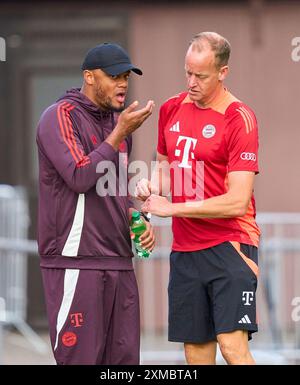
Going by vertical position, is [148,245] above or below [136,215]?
below

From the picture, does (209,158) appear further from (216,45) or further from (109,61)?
(109,61)

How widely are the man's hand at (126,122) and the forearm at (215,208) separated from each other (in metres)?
0.47

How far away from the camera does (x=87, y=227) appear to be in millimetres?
6117

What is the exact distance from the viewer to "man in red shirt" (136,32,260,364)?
19.8 feet

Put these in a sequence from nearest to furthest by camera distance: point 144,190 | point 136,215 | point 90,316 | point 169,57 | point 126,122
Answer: point 126,122, point 90,316, point 144,190, point 136,215, point 169,57

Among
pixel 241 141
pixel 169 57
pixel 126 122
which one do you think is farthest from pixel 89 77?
Answer: pixel 169 57

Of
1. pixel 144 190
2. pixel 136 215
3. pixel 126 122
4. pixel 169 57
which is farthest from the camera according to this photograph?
pixel 169 57

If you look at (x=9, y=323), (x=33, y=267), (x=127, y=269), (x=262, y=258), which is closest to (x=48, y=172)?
(x=127, y=269)

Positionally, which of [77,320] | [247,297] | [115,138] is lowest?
[77,320]

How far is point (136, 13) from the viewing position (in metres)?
11.4

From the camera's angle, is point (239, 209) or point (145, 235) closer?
point (239, 209)

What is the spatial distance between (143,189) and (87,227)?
1.26ft

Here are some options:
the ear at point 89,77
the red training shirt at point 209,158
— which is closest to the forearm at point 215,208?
the red training shirt at point 209,158
